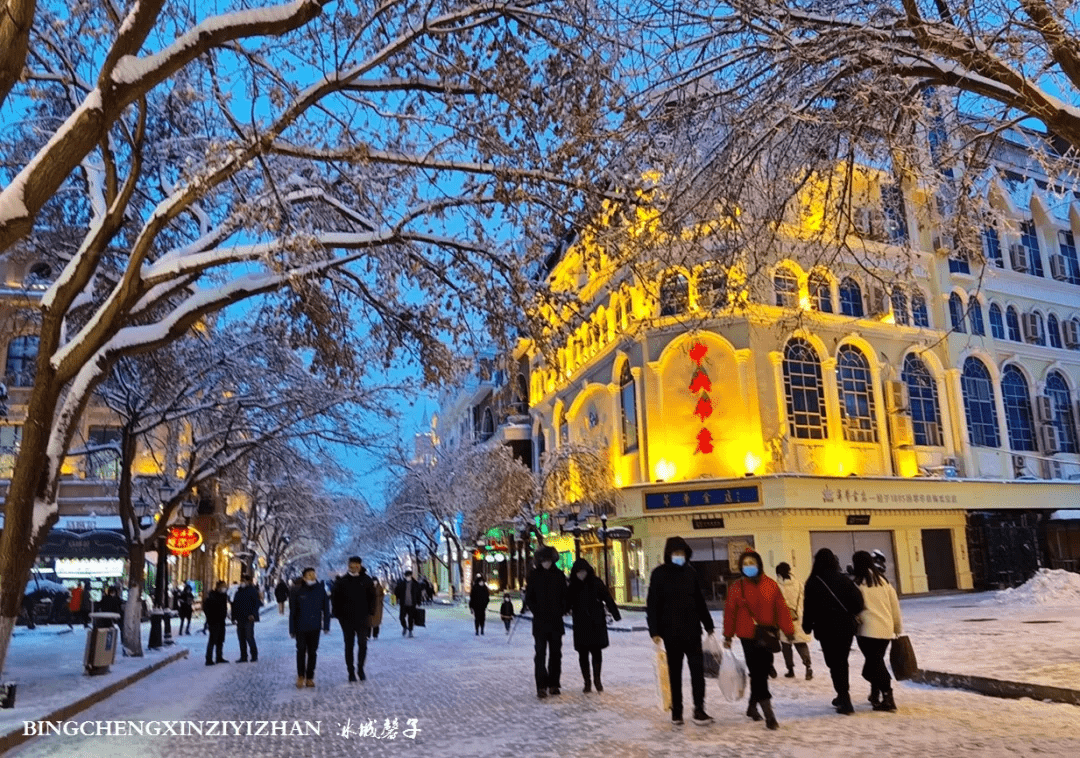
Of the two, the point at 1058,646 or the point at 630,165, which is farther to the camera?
the point at 1058,646

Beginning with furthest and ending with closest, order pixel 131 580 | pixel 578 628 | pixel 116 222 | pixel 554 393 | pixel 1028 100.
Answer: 1. pixel 554 393
2. pixel 131 580
3. pixel 578 628
4. pixel 116 222
5. pixel 1028 100

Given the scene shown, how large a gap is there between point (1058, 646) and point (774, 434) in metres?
17.5

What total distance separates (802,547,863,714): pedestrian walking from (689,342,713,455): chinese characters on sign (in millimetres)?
22482

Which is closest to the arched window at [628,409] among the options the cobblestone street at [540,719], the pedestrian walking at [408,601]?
the pedestrian walking at [408,601]

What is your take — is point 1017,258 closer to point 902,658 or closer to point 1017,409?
point 1017,409

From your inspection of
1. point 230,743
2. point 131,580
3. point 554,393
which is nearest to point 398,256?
point 230,743

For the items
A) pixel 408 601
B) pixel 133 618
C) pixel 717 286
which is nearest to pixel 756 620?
pixel 717 286

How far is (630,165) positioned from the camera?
33.7ft

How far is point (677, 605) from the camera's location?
8320 millimetres

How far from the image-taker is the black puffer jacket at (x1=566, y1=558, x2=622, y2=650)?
10.7m

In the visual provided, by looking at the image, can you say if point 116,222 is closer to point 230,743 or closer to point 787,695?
point 230,743

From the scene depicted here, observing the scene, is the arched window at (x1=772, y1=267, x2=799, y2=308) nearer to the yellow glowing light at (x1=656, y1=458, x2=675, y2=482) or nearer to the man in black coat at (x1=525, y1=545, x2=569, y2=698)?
the yellow glowing light at (x1=656, y1=458, x2=675, y2=482)

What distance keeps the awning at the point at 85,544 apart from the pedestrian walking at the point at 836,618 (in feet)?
108

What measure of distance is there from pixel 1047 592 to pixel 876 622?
768 inches
